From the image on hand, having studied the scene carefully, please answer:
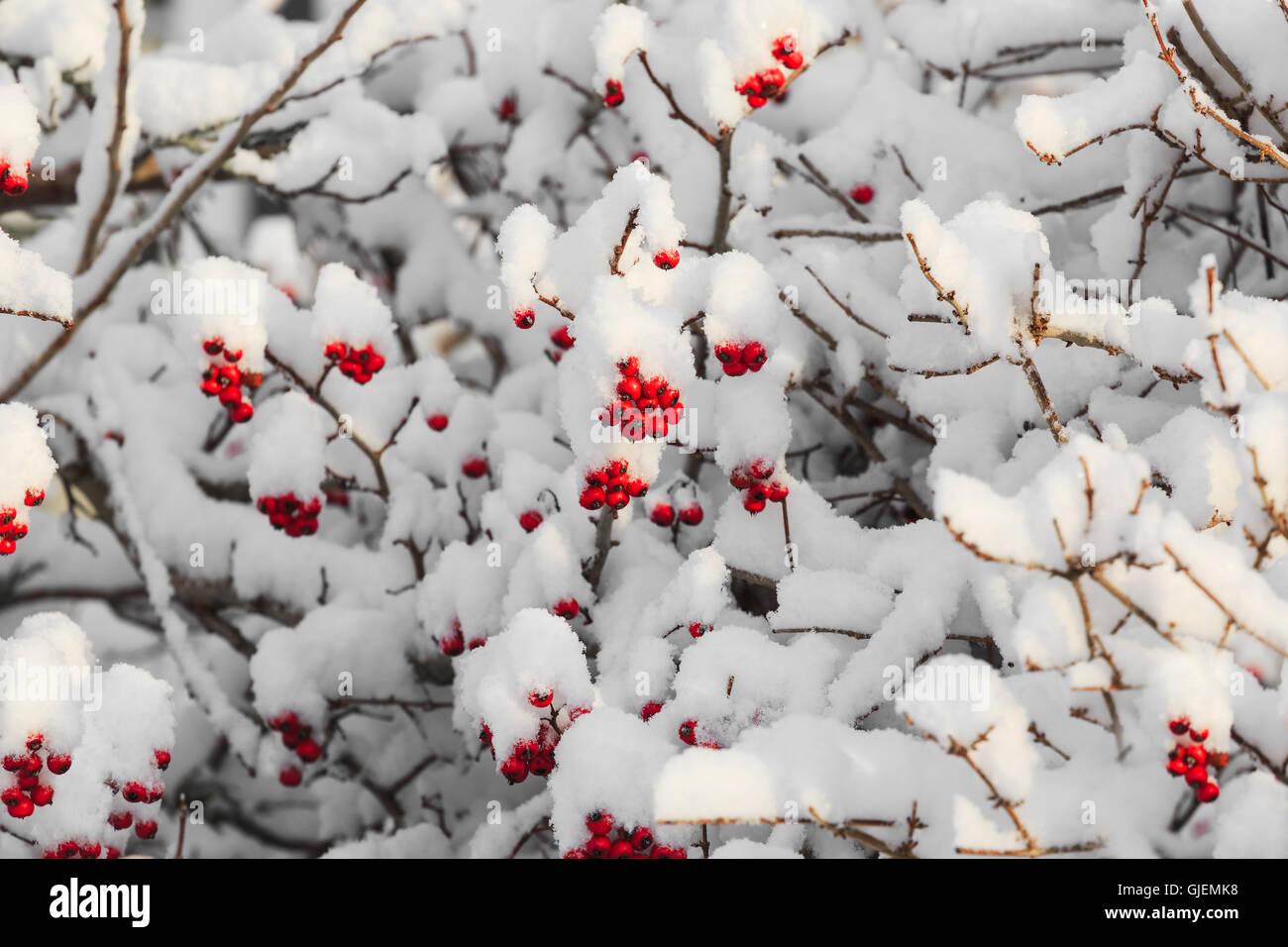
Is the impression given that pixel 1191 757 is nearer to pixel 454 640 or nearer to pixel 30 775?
pixel 454 640

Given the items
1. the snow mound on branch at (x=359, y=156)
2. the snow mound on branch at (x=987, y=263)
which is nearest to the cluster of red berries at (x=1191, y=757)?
the snow mound on branch at (x=987, y=263)

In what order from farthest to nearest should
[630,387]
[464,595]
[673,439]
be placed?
[464,595] < [673,439] < [630,387]

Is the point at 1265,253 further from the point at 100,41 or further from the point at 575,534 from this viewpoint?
the point at 100,41

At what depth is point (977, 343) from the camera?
1735 mm

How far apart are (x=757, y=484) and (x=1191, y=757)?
83 centimetres

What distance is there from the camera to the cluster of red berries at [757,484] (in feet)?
6.35

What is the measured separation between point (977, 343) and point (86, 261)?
1.81m

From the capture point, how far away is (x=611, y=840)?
1688 millimetres

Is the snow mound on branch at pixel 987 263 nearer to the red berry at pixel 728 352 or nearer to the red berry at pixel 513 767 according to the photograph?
the red berry at pixel 728 352

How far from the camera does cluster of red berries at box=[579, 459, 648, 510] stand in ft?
5.70

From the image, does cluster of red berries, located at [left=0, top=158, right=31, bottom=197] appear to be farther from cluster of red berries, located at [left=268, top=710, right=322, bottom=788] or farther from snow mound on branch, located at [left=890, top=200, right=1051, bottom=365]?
snow mound on branch, located at [left=890, top=200, right=1051, bottom=365]

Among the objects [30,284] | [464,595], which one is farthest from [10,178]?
[464,595]
